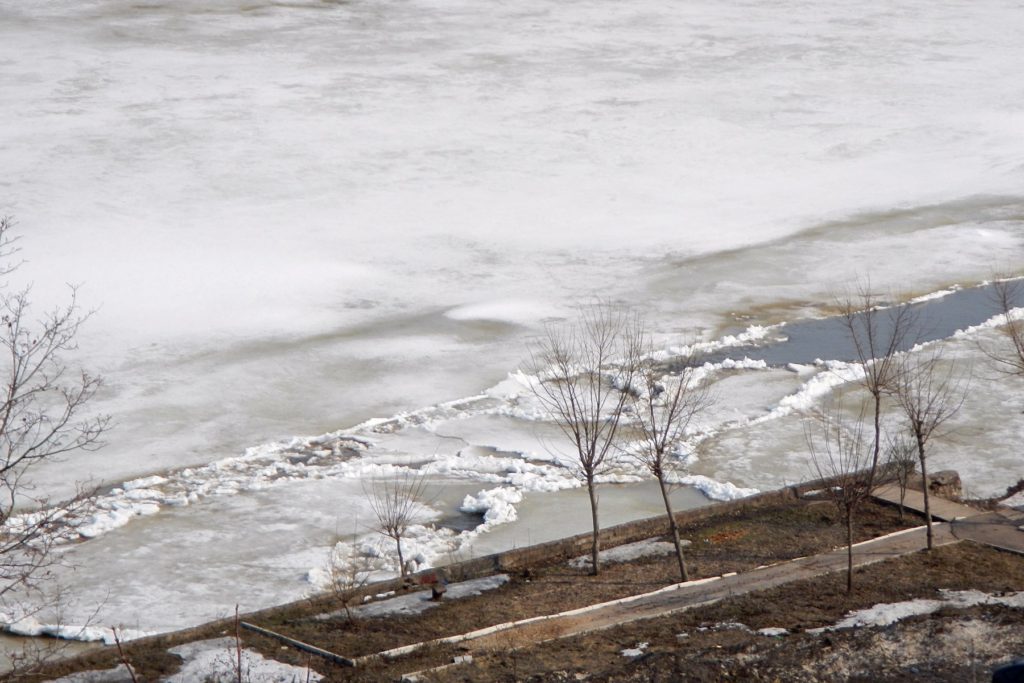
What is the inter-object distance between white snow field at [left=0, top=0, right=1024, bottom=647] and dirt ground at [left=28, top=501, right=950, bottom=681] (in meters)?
1.72

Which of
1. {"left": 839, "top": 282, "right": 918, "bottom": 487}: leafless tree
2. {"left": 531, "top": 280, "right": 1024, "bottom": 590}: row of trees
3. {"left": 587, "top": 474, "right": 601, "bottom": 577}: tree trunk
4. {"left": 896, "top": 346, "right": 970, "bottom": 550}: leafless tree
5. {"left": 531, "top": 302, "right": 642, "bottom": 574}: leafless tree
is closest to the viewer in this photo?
{"left": 587, "top": 474, "right": 601, "bottom": 577}: tree trunk

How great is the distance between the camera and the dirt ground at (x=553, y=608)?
12078 mm

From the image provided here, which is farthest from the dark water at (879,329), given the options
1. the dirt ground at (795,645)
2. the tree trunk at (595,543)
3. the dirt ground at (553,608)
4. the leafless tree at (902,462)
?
the dirt ground at (795,645)

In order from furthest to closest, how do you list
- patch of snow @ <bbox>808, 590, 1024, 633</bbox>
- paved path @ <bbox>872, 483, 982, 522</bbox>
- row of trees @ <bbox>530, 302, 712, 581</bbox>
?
row of trees @ <bbox>530, 302, 712, 581</bbox> → paved path @ <bbox>872, 483, 982, 522</bbox> → patch of snow @ <bbox>808, 590, 1024, 633</bbox>

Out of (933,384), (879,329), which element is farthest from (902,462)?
(879,329)

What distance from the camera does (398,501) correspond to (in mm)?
17406

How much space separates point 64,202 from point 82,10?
1786 cm

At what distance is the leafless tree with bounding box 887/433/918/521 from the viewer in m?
16.7

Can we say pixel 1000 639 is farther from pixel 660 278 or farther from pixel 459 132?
pixel 459 132

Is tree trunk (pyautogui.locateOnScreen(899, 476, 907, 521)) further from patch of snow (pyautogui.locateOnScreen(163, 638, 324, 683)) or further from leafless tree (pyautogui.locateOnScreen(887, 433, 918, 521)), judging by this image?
patch of snow (pyautogui.locateOnScreen(163, 638, 324, 683))

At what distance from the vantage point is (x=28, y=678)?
12.5 metres

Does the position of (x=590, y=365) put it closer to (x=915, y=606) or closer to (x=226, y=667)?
(x=915, y=606)

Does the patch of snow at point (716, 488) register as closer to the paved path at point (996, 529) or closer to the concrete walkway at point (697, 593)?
the concrete walkway at point (697, 593)

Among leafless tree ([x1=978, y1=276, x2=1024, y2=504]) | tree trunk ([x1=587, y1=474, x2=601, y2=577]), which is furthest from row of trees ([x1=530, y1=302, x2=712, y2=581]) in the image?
leafless tree ([x1=978, y1=276, x2=1024, y2=504])
